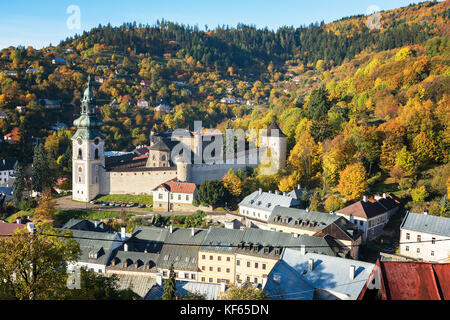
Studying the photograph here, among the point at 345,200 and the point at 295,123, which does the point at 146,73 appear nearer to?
the point at 295,123

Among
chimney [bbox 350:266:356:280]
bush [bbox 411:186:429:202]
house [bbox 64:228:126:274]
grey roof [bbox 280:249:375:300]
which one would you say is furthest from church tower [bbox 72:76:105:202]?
chimney [bbox 350:266:356:280]

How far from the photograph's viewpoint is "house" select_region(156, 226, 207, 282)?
103 feet

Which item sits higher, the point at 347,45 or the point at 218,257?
the point at 347,45

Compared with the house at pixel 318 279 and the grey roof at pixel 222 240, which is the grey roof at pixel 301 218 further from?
the house at pixel 318 279

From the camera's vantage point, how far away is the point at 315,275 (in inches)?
1016

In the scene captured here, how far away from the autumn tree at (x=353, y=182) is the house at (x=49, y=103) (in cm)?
6279

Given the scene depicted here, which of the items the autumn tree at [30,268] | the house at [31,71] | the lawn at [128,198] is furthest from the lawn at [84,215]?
the house at [31,71]

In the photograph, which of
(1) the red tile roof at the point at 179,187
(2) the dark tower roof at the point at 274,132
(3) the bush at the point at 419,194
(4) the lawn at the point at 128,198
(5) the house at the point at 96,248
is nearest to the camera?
(5) the house at the point at 96,248

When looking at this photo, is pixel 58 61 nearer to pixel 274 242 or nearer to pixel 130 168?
pixel 130 168

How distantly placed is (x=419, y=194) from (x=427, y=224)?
5735 millimetres

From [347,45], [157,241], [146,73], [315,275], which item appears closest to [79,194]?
[157,241]

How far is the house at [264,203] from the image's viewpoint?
39.7 meters

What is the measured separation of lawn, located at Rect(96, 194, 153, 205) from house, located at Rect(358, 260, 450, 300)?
111 ft
